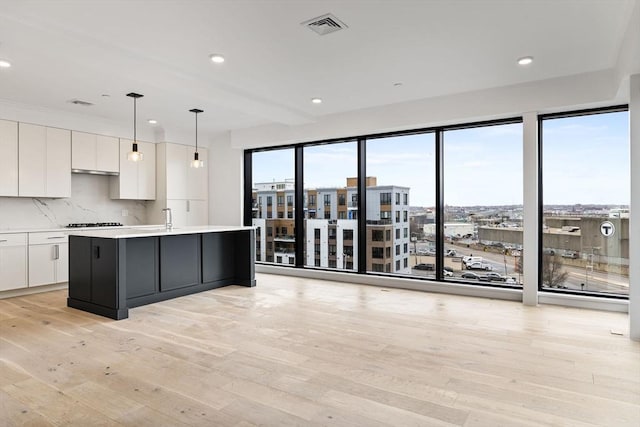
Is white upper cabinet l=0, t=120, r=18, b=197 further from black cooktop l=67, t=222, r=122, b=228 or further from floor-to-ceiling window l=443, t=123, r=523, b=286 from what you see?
floor-to-ceiling window l=443, t=123, r=523, b=286

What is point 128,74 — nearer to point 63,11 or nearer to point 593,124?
point 63,11

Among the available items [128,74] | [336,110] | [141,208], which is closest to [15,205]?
[141,208]

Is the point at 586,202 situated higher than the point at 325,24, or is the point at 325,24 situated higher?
the point at 325,24


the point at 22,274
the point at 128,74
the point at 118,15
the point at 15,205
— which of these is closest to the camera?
the point at 118,15

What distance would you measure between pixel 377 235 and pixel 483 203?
1.71 m

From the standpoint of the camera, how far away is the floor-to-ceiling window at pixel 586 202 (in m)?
4.77

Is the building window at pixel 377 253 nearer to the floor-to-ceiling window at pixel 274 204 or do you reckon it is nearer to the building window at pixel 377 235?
the building window at pixel 377 235

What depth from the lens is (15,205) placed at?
5988 mm

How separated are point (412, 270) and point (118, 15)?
16.2 feet

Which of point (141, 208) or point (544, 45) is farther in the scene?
point (141, 208)

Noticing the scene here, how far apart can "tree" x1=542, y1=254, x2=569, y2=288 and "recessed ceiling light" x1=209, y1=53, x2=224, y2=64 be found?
460 centimetres

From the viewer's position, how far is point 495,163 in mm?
5496

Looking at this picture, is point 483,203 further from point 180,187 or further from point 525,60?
point 180,187

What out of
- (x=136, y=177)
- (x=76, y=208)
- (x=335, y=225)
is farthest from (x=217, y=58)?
(x=76, y=208)
